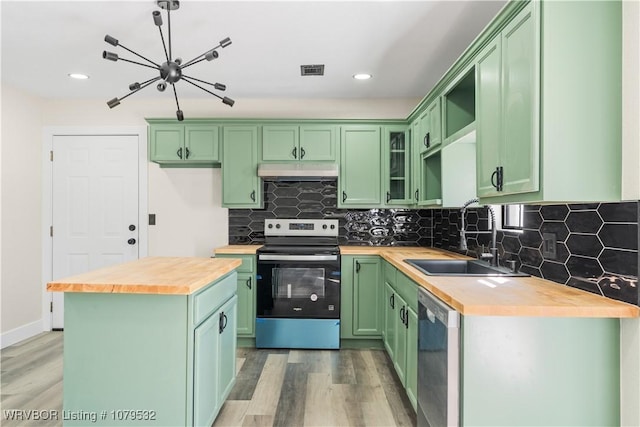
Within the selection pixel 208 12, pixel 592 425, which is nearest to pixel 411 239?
pixel 592 425

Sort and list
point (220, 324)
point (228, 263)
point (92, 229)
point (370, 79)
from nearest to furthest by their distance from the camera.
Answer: point (220, 324)
point (228, 263)
point (370, 79)
point (92, 229)

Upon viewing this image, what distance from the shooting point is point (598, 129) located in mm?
1409

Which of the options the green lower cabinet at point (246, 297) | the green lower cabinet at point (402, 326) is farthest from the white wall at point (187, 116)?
the green lower cabinet at point (402, 326)

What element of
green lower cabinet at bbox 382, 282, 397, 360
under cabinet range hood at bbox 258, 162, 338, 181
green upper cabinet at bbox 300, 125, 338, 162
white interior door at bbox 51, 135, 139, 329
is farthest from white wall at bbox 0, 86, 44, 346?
green lower cabinet at bbox 382, 282, 397, 360

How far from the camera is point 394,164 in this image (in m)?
3.67

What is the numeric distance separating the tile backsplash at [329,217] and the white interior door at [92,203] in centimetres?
115

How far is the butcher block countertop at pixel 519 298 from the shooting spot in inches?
53.6

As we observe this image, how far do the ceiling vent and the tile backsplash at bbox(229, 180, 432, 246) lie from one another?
1156 mm

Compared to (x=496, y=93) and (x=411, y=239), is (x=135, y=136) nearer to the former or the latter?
(x=411, y=239)

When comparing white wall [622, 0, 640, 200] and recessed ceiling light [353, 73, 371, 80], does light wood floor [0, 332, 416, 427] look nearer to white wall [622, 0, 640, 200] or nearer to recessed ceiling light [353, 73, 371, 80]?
white wall [622, 0, 640, 200]

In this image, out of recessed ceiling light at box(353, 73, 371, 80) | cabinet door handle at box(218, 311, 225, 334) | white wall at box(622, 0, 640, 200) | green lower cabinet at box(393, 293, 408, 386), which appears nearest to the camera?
white wall at box(622, 0, 640, 200)

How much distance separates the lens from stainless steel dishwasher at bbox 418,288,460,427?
4.76 ft

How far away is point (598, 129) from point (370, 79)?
218 cm

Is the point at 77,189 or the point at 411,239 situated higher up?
the point at 77,189
